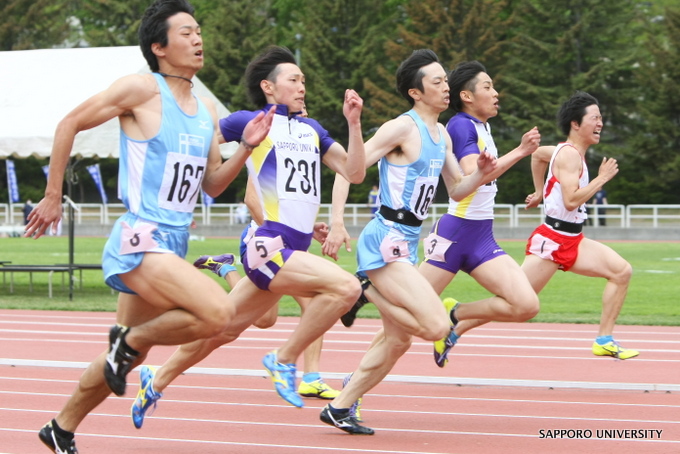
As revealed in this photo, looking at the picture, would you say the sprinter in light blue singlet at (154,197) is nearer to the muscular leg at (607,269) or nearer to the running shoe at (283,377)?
the running shoe at (283,377)

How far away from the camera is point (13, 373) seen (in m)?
8.92

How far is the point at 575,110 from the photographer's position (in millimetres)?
9312

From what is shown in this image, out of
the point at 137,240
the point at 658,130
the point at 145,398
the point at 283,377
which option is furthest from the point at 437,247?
the point at 658,130

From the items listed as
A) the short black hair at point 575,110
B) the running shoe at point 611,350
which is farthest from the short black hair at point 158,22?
the running shoe at point 611,350

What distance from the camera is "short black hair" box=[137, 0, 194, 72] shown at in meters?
5.54

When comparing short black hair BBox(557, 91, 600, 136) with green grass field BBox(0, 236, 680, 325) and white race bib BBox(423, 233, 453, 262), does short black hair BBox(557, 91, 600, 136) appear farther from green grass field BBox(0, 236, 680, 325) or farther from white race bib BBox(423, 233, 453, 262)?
green grass field BBox(0, 236, 680, 325)

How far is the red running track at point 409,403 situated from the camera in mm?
6121

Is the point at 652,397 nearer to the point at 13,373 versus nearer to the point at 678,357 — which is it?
the point at 678,357

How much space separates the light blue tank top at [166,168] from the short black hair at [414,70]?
1939mm

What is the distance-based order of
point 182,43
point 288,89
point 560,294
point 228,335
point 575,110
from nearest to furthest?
1. point 182,43
2. point 228,335
3. point 288,89
4. point 575,110
5. point 560,294

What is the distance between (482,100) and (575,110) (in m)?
1.76

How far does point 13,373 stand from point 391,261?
12.7 feet

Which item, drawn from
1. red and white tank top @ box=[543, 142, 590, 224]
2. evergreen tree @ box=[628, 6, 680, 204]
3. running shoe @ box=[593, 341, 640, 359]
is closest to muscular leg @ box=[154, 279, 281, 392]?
red and white tank top @ box=[543, 142, 590, 224]

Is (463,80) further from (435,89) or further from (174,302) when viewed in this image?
(174,302)
